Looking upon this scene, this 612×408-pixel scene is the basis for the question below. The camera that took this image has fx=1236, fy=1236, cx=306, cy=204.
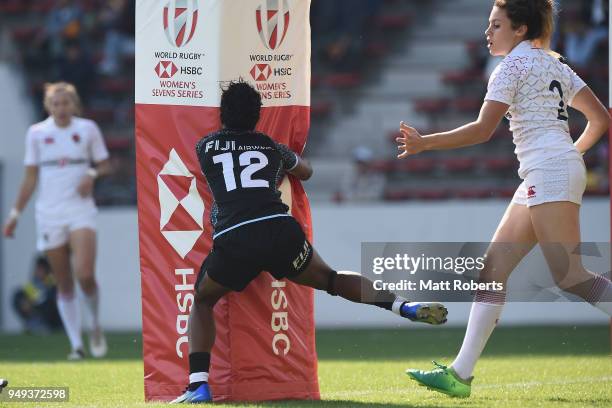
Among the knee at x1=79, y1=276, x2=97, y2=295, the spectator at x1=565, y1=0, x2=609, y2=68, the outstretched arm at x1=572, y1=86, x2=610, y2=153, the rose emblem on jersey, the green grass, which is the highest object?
the spectator at x1=565, y1=0, x2=609, y2=68

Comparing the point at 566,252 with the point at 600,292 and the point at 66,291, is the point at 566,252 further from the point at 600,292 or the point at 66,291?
the point at 66,291

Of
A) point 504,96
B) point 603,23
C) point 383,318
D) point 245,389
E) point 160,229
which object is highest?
point 603,23

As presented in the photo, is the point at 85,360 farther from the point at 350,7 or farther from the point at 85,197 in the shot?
the point at 350,7

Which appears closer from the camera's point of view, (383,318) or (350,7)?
(383,318)

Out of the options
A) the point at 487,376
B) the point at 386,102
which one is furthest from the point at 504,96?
the point at 386,102

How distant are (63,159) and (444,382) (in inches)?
208

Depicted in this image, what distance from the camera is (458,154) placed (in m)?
16.0

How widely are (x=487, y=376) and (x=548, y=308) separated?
6317 mm

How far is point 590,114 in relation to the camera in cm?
653

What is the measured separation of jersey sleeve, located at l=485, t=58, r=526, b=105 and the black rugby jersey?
1.15 meters

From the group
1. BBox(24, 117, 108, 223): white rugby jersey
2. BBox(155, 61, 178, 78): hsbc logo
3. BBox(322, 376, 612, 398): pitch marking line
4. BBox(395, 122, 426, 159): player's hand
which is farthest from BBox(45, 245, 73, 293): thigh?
BBox(395, 122, 426, 159): player's hand

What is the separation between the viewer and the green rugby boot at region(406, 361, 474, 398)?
652 cm

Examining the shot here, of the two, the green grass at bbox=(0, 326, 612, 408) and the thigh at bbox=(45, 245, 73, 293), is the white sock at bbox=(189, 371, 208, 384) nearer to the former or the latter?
the green grass at bbox=(0, 326, 612, 408)

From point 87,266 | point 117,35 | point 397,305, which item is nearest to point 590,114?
point 397,305
